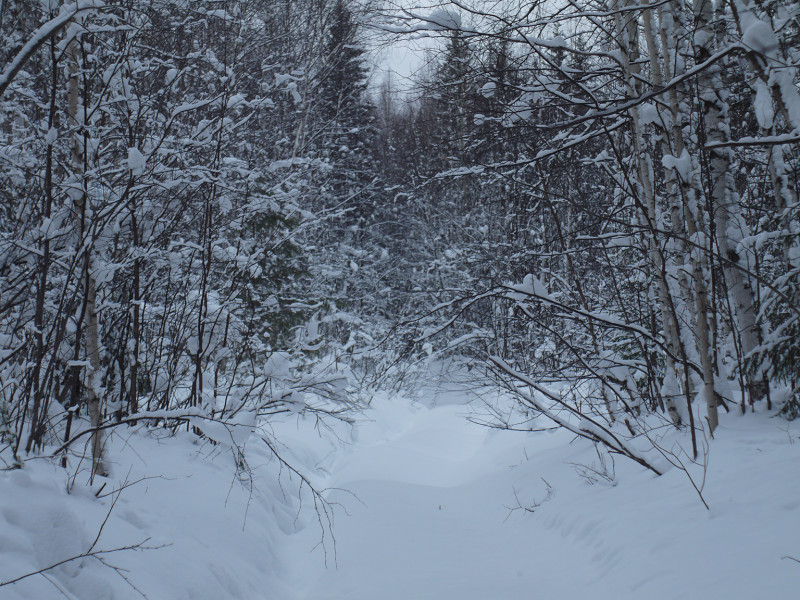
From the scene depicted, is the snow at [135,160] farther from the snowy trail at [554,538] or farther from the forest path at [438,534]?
the snowy trail at [554,538]

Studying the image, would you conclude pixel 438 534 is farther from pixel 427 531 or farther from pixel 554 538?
pixel 554 538

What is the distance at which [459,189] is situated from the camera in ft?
63.5

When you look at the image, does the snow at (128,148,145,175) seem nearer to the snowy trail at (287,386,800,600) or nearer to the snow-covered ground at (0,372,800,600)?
the snow-covered ground at (0,372,800,600)

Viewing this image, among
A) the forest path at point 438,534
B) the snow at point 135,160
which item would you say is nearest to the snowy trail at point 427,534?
the forest path at point 438,534

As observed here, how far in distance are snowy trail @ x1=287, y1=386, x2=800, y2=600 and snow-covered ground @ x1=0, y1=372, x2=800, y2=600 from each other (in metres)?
0.01

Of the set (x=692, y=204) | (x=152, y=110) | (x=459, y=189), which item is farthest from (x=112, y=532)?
(x=459, y=189)

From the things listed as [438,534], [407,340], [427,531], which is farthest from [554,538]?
[407,340]

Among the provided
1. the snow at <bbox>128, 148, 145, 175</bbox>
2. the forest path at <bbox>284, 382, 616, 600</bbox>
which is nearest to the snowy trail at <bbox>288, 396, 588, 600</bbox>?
the forest path at <bbox>284, 382, 616, 600</bbox>

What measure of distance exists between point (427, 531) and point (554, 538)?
3.79ft

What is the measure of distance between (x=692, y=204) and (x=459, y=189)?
15698 millimetres

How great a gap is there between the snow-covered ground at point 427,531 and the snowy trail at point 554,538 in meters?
0.01

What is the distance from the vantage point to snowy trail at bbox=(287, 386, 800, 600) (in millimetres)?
2525

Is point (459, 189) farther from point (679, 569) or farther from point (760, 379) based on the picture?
point (679, 569)

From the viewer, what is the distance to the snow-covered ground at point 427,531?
7.73ft
